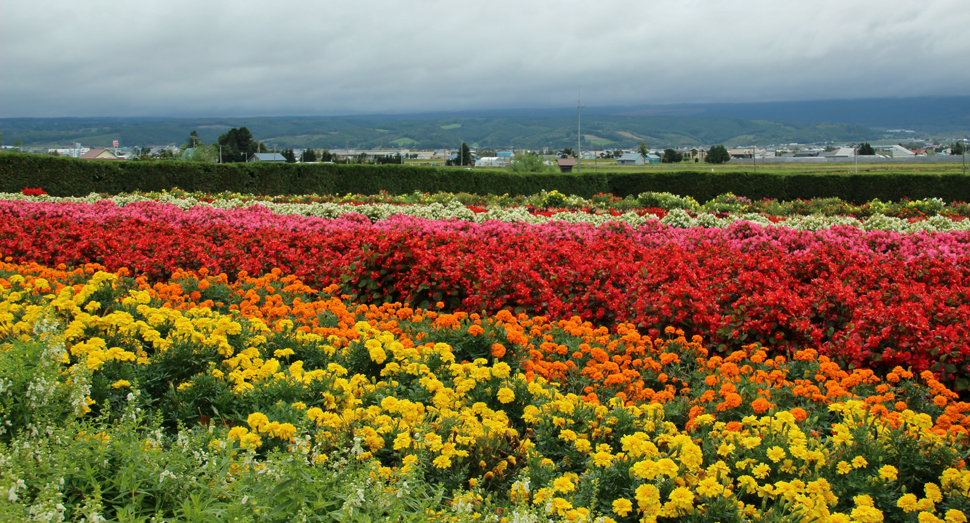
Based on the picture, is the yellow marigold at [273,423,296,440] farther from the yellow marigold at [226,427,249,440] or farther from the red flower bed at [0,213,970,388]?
the red flower bed at [0,213,970,388]

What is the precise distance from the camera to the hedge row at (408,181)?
58.3 ft

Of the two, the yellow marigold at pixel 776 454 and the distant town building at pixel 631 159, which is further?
the distant town building at pixel 631 159

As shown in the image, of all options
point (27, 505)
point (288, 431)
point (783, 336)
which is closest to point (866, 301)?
point (783, 336)

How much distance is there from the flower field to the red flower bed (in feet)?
0.09

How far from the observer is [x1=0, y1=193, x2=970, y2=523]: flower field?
6.86ft

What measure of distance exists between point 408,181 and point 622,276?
745 inches

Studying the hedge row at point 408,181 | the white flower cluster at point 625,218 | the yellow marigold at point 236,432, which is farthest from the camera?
the hedge row at point 408,181

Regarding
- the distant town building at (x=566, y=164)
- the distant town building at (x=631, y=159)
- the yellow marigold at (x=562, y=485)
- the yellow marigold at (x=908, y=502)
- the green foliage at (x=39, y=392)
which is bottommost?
the yellow marigold at (x=908, y=502)

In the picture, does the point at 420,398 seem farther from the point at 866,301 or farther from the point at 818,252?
the point at 818,252

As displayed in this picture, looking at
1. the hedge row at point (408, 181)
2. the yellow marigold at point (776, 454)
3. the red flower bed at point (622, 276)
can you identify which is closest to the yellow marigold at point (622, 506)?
the yellow marigold at point (776, 454)

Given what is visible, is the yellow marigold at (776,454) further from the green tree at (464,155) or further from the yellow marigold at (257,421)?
the green tree at (464,155)

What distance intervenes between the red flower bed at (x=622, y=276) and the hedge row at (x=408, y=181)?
11431mm

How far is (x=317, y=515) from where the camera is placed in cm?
194

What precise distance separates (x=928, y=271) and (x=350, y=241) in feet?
17.2
